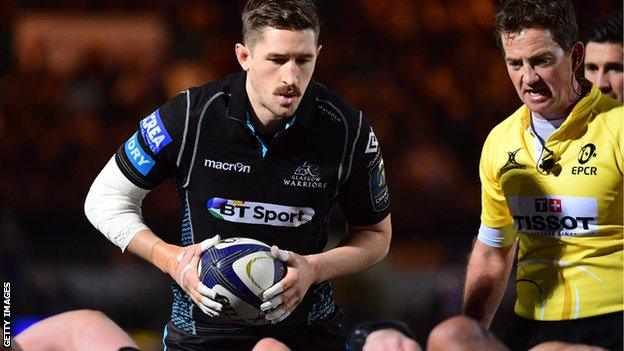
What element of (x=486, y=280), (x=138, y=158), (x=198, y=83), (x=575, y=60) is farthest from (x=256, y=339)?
(x=198, y=83)

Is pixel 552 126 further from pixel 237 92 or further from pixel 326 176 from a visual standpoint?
pixel 237 92

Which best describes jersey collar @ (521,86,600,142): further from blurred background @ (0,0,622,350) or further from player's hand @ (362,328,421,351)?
blurred background @ (0,0,622,350)

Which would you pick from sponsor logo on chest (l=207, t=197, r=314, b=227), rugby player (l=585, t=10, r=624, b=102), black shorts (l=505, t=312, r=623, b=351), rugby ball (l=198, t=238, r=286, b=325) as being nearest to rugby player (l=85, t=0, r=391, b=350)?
sponsor logo on chest (l=207, t=197, r=314, b=227)

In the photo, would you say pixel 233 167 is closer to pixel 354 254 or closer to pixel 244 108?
pixel 244 108

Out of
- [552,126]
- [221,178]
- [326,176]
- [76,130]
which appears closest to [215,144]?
[221,178]

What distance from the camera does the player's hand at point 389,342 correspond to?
3.49 meters

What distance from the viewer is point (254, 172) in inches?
160

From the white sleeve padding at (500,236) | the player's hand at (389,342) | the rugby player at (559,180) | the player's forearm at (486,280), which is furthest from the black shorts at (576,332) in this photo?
the player's hand at (389,342)

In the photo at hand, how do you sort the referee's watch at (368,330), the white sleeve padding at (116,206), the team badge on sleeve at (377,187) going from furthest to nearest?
the team badge on sleeve at (377,187)
the white sleeve padding at (116,206)
the referee's watch at (368,330)

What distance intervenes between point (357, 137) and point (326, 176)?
20cm

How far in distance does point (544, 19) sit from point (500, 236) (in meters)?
0.95

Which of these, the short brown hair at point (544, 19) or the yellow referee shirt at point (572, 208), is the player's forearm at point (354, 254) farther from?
the short brown hair at point (544, 19)

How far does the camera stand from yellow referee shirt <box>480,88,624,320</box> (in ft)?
12.8

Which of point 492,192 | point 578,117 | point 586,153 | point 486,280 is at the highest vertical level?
point 578,117
